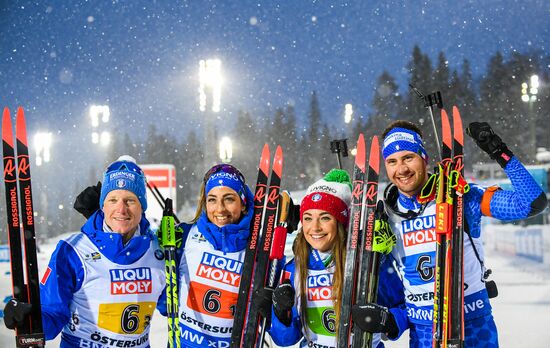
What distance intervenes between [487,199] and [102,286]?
209 cm

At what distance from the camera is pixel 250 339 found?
3.02m

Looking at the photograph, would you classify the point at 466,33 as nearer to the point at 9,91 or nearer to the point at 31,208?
the point at 9,91

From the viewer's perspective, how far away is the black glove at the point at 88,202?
3244mm

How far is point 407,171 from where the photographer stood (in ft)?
10.2

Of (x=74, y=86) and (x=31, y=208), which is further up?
(x=74, y=86)

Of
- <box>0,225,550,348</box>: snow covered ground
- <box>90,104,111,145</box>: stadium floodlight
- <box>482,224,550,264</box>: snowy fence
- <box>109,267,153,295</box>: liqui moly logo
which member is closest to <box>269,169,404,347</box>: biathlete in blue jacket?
<box>109,267,153,295</box>: liqui moly logo

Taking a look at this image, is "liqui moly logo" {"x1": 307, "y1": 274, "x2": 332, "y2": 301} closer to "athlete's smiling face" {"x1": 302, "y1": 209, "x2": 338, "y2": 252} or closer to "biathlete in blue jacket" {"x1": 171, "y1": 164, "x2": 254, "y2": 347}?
"athlete's smiling face" {"x1": 302, "y1": 209, "x2": 338, "y2": 252}

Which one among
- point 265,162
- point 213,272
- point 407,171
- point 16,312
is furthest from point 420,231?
point 16,312

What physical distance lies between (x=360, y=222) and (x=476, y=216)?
644mm

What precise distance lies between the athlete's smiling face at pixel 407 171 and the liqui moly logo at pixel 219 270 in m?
1.01

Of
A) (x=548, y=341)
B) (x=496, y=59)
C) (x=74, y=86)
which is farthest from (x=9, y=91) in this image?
(x=548, y=341)

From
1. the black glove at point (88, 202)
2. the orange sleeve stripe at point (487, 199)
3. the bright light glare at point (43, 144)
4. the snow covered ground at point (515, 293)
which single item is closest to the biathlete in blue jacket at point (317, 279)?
the orange sleeve stripe at point (487, 199)

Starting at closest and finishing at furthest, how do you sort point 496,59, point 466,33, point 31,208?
point 31,208, point 496,59, point 466,33

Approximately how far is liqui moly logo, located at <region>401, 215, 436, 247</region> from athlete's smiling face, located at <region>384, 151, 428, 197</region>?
0.16 m
